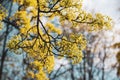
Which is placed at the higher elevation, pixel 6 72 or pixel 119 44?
pixel 119 44

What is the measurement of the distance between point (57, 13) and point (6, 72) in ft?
82.0

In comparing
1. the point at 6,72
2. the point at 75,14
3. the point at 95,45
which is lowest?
the point at 6,72

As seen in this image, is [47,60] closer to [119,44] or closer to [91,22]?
[91,22]

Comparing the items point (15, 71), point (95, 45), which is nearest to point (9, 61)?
point (15, 71)

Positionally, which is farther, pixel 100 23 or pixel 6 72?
pixel 6 72

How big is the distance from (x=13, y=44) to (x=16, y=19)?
4.35 meters

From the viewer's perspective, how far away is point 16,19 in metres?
13.4

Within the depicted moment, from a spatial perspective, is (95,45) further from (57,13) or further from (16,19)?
(57,13)

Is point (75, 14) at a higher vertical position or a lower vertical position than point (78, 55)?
higher

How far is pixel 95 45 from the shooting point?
28.8 m

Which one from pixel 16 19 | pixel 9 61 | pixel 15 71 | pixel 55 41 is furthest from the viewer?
pixel 15 71

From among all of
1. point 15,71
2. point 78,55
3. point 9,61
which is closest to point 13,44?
point 78,55

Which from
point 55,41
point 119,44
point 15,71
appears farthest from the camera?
point 15,71

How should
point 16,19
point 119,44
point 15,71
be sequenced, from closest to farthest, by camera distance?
point 16,19, point 119,44, point 15,71
